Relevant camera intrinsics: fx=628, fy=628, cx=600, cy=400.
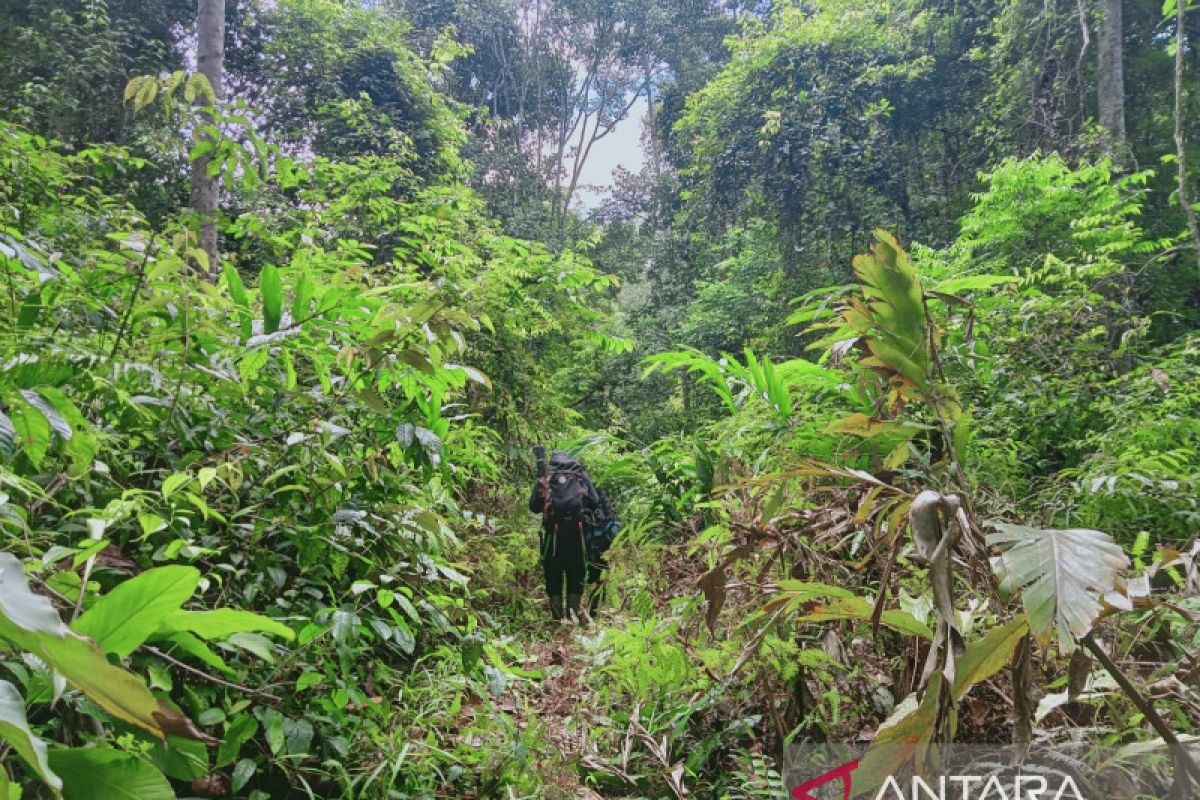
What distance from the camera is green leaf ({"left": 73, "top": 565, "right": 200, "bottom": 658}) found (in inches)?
35.1

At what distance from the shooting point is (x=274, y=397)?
85.7 inches

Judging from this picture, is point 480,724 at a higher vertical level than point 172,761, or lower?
lower

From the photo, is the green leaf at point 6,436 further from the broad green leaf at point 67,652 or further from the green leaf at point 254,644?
the broad green leaf at point 67,652

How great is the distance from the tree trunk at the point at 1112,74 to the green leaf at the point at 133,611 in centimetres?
806

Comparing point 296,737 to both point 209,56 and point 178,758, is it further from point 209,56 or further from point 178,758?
point 209,56

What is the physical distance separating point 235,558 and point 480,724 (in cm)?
108

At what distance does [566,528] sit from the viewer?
460cm

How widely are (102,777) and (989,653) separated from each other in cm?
119

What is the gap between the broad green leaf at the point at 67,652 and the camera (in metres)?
0.52

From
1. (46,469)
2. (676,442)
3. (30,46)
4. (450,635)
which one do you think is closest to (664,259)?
(676,442)

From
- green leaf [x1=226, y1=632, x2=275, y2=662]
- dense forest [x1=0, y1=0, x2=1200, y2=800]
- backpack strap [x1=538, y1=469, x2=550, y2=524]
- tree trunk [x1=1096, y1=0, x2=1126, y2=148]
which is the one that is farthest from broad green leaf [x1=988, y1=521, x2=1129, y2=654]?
tree trunk [x1=1096, y1=0, x2=1126, y2=148]

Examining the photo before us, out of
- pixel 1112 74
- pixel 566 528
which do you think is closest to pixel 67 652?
pixel 566 528

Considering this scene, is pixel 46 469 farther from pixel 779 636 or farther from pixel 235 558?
pixel 779 636

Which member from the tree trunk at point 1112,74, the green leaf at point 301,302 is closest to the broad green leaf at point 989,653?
the green leaf at point 301,302
